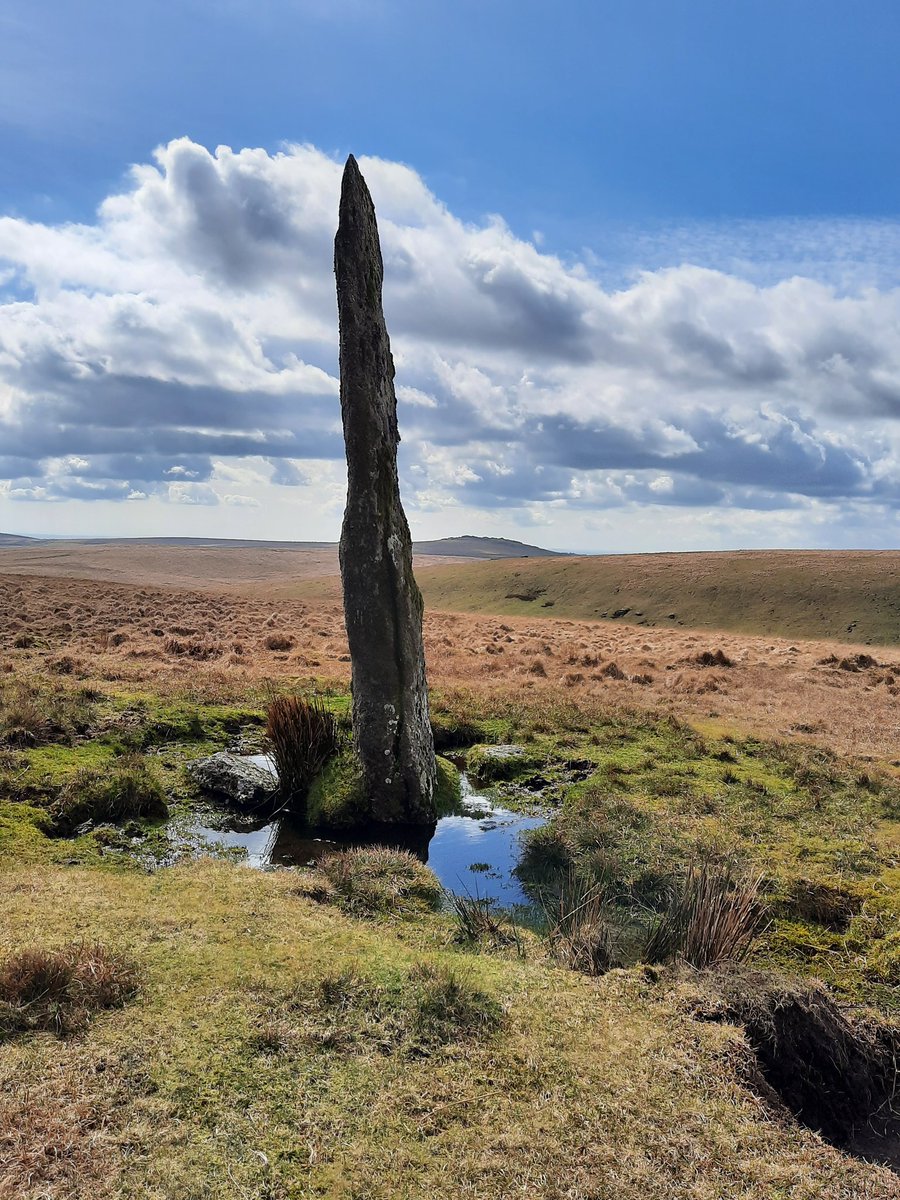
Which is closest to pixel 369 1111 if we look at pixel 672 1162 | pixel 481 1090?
pixel 481 1090

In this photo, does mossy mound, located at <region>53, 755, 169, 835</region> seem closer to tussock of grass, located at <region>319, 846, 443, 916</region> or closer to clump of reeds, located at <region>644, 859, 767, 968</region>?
tussock of grass, located at <region>319, 846, 443, 916</region>

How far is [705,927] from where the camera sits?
757 cm

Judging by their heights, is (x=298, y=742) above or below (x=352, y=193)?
below

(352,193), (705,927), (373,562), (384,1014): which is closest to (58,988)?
(384,1014)

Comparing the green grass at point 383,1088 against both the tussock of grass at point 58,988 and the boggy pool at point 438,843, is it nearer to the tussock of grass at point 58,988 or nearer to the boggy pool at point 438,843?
the tussock of grass at point 58,988

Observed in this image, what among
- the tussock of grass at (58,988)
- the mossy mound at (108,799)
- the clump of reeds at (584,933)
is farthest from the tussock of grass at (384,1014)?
the mossy mound at (108,799)

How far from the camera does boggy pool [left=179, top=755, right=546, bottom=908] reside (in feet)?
34.1

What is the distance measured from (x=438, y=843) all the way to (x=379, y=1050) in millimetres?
6339

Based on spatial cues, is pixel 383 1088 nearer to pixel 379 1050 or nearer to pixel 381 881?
pixel 379 1050

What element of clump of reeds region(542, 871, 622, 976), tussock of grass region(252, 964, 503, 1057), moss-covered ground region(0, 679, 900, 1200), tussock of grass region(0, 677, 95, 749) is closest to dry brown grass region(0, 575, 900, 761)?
tussock of grass region(0, 677, 95, 749)

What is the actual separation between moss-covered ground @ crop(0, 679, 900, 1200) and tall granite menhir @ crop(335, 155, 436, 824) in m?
2.99

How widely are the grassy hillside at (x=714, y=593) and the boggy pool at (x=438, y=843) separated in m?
55.6

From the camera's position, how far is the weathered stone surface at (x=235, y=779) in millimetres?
12641

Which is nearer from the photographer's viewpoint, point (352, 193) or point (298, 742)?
Answer: point (352, 193)
